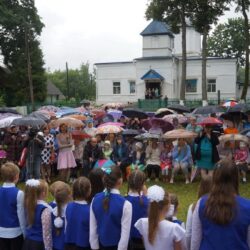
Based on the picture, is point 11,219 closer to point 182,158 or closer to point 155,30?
point 182,158

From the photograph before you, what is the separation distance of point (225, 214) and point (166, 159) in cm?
1012

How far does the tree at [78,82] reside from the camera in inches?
4023

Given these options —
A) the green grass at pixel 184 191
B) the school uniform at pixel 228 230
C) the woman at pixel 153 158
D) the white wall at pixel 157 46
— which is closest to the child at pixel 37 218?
the school uniform at pixel 228 230

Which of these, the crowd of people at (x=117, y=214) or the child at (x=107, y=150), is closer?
the crowd of people at (x=117, y=214)

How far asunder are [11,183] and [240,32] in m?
73.2

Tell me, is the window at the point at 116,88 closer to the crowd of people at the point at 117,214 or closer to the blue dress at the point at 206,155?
the blue dress at the point at 206,155

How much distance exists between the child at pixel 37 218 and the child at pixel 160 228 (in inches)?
56.0

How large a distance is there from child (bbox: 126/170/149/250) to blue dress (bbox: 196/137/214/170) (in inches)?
282

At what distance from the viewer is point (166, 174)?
13750 millimetres

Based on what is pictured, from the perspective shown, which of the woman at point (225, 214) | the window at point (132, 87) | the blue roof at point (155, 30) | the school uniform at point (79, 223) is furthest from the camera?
the window at point (132, 87)

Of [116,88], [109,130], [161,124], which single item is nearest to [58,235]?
[109,130]

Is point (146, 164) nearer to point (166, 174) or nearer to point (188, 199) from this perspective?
point (166, 174)

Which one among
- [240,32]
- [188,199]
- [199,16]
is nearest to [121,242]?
[188,199]

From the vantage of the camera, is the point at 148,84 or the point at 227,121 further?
the point at 148,84
